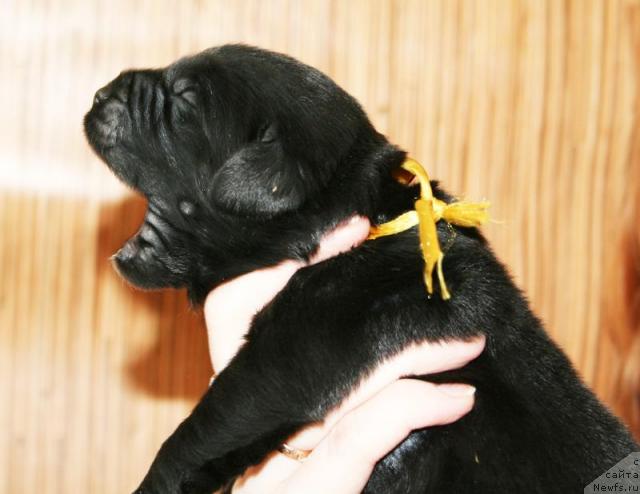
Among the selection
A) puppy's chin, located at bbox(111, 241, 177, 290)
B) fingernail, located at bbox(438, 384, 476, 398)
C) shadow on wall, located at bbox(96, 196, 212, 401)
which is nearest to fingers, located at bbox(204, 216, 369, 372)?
puppy's chin, located at bbox(111, 241, 177, 290)

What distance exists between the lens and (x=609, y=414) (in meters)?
1.68

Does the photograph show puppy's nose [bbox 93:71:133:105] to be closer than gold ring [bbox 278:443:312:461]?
No

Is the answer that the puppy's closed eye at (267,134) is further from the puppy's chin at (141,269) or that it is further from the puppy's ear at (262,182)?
the puppy's chin at (141,269)

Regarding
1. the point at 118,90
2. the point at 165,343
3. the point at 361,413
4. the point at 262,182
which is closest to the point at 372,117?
the point at 165,343

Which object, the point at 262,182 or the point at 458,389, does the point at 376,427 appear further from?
the point at 262,182

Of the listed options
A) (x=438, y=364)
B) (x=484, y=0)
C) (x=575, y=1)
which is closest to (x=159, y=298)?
(x=438, y=364)

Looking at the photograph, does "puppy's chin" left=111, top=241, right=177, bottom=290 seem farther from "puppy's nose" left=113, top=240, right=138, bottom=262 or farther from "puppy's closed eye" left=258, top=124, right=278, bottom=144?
"puppy's closed eye" left=258, top=124, right=278, bottom=144

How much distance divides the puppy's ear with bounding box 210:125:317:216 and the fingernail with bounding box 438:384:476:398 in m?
0.45

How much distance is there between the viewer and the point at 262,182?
1.58 meters

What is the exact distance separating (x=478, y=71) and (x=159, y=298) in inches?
52.0

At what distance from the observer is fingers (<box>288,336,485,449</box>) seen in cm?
157

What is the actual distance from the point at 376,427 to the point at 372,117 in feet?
4.50

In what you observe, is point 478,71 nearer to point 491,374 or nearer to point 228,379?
point 491,374

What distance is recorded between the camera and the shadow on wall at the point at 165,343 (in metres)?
2.62
